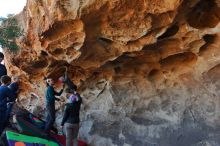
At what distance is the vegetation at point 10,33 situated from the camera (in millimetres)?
10430

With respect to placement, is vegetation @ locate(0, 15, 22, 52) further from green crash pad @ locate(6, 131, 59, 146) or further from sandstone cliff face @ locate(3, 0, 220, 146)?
green crash pad @ locate(6, 131, 59, 146)

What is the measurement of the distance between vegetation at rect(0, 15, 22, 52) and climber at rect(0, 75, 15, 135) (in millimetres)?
1896

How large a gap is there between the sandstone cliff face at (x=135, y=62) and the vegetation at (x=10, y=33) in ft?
0.72

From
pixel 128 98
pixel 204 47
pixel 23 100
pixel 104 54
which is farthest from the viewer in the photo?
pixel 23 100

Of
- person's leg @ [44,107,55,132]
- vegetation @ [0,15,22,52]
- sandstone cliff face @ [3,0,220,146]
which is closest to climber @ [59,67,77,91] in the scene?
sandstone cliff face @ [3,0,220,146]

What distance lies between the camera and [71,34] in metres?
8.29

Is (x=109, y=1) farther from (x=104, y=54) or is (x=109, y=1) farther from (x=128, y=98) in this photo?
(x=128, y=98)

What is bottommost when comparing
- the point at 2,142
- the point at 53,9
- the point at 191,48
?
the point at 2,142

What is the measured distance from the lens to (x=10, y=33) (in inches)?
411

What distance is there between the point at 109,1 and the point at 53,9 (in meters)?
1.10

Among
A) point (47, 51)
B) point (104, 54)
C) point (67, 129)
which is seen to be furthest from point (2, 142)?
point (104, 54)

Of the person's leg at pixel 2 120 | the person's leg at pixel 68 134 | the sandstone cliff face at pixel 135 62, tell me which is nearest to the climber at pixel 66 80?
the sandstone cliff face at pixel 135 62

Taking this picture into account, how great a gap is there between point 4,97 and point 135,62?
2.89m

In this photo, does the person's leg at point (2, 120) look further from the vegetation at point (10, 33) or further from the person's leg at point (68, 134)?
the vegetation at point (10, 33)
